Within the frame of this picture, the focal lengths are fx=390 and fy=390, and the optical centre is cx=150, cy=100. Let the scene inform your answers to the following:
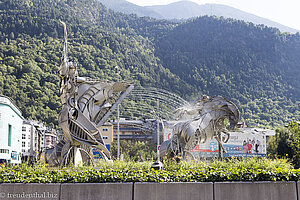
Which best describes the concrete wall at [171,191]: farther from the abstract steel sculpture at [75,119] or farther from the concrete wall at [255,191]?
the abstract steel sculpture at [75,119]

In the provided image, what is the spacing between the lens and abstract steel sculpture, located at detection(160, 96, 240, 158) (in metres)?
24.2

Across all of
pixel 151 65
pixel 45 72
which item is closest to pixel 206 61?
pixel 151 65

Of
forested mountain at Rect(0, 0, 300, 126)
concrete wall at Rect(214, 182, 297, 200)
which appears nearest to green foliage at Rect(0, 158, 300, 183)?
concrete wall at Rect(214, 182, 297, 200)

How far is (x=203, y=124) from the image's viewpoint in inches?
959

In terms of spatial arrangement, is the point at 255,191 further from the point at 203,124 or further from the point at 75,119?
the point at 203,124

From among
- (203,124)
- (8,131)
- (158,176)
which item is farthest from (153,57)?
(158,176)

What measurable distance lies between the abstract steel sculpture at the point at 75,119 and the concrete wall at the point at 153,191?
750cm

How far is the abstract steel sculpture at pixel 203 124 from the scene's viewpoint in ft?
79.6

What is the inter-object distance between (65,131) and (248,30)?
174 meters

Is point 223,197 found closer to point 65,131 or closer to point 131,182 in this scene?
point 131,182

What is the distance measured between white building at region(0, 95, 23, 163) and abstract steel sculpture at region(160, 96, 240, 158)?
31.6 metres

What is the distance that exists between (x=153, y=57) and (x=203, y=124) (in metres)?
117

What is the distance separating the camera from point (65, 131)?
17.5 m

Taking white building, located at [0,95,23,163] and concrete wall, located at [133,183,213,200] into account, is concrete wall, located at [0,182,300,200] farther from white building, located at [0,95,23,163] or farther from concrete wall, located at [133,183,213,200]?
white building, located at [0,95,23,163]
